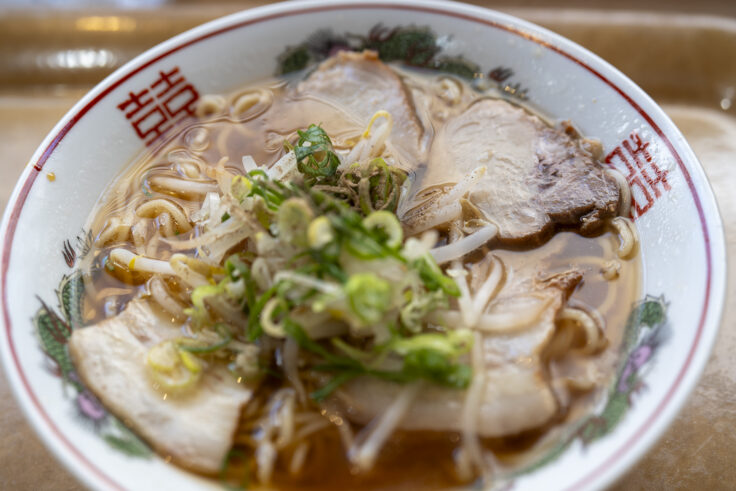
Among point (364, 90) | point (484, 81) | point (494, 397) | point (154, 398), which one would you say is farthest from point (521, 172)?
point (154, 398)

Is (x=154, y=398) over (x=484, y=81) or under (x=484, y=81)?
under

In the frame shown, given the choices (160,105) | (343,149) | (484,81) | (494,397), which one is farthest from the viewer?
(484,81)

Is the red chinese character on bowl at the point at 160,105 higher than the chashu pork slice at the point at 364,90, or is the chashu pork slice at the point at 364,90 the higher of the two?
the chashu pork slice at the point at 364,90

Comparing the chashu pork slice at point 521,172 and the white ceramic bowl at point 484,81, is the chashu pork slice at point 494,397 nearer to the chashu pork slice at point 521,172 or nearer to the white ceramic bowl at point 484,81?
the white ceramic bowl at point 484,81

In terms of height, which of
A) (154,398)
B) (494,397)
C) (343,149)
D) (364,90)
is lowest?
(154,398)

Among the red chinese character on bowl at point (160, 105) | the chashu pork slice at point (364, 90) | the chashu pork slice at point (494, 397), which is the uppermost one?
the chashu pork slice at point (364, 90)

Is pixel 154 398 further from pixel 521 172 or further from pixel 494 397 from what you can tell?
pixel 521 172

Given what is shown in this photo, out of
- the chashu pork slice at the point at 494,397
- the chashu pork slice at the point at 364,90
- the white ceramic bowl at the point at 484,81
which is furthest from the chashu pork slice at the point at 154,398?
the chashu pork slice at the point at 364,90
